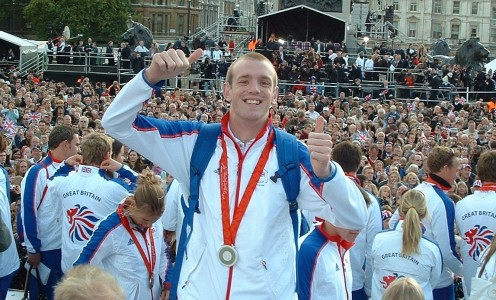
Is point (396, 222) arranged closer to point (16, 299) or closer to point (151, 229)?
point (151, 229)

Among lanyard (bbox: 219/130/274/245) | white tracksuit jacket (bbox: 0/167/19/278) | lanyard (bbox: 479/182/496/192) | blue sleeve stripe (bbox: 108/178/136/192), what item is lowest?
white tracksuit jacket (bbox: 0/167/19/278)

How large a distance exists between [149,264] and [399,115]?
14848mm

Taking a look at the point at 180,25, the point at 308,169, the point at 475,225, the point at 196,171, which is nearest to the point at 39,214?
the point at 196,171

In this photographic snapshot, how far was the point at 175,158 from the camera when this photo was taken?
4.27 metres

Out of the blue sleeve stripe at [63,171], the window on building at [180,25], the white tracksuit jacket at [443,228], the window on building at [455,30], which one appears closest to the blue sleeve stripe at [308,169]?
the white tracksuit jacket at [443,228]

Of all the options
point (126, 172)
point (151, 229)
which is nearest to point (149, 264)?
point (151, 229)

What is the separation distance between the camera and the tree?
74.5m

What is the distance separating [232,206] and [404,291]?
3.75 feet

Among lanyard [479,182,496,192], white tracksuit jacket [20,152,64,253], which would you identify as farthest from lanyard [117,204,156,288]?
lanyard [479,182,496,192]

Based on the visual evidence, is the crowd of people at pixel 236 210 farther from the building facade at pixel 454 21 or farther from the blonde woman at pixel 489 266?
the building facade at pixel 454 21

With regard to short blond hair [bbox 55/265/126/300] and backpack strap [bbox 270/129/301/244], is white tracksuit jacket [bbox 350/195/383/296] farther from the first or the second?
short blond hair [bbox 55/265/126/300]

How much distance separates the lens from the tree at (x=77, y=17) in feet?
245

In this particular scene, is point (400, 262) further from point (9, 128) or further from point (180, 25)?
point (180, 25)

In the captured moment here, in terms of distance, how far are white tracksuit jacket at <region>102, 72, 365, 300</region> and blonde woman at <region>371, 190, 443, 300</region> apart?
2295 mm
